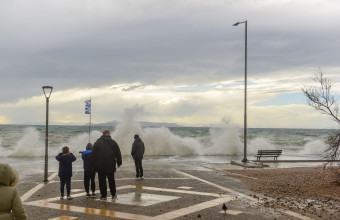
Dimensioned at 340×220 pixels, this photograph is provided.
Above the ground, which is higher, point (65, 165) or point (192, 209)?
point (65, 165)

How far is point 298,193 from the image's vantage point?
10.7 meters

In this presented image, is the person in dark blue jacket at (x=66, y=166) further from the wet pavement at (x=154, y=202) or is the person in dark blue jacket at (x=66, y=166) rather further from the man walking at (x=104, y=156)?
the man walking at (x=104, y=156)

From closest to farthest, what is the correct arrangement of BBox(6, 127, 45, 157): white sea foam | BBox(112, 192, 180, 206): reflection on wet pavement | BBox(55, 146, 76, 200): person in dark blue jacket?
BBox(112, 192, 180, 206): reflection on wet pavement
BBox(55, 146, 76, 200): person in dark blue jacket
BBox(6, 127, 45, 157): white sea foam

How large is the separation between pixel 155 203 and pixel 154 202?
12cm

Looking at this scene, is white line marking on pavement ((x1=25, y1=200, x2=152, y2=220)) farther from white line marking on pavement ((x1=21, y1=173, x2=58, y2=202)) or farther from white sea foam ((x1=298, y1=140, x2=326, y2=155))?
white sea foam ((x1=298, y1=140, x2=326, y2=155))

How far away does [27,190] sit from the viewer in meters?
11.2

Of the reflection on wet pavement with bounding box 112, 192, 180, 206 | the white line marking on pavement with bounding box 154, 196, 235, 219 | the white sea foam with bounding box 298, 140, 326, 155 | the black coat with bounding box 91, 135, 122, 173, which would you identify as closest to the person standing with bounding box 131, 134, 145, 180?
the reflection on wet pavement with bounding box 112, 192, 180, 206

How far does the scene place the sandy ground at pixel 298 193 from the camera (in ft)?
28.0

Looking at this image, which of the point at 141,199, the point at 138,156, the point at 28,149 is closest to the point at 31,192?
the point at 141,199

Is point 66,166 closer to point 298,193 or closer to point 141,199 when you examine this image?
point 141,199

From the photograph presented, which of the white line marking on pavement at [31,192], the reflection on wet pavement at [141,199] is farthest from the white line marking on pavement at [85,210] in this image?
the reflection on wet pavement at [141,199]

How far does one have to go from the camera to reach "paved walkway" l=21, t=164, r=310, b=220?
7.76 m

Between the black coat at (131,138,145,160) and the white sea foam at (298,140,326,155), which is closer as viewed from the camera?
the black coat at (131,138,145,160)

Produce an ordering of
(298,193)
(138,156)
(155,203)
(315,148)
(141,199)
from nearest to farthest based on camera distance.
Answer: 1. (155,203)
2. (141,199)
3. (298,193)
4. (138,156)
5. (315,148)
